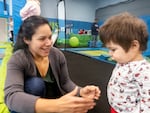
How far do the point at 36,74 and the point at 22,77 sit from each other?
129 millimetres

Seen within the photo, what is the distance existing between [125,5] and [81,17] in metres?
2.13

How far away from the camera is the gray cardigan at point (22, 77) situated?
0.84 m

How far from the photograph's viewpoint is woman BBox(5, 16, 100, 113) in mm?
857

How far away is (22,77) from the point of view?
1.06 meters

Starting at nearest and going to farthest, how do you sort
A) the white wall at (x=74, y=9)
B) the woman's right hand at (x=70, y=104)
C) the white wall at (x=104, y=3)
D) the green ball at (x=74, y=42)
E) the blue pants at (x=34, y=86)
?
the woman's right hand at (x=70, y=104)
the blue pants at (x=34, y=86)
the green ball at (x=74, y=42)
the white wall at (x=104, y=3)
the white wall at (x=74, y=9)

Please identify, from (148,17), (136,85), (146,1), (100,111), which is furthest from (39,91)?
(146,1)

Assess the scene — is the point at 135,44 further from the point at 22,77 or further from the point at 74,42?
the point at 74,42

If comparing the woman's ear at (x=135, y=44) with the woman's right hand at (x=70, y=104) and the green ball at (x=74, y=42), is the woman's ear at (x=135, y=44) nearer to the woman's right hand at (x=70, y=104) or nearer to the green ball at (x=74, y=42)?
the woman's right hand at (x=70, y=104)

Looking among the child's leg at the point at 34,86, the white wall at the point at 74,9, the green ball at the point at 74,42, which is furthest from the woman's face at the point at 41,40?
the white wall at the point at 74,9

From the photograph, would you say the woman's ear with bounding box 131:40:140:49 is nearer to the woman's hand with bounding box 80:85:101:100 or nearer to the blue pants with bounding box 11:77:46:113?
the woman's hand with bounding box 80:85:101:100

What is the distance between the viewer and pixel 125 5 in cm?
617

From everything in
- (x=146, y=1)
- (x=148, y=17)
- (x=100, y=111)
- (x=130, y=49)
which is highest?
(x=146, y=1)

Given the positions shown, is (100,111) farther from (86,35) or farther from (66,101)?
(86,35)

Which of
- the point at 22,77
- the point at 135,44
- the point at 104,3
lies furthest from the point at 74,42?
the point at 135,44
